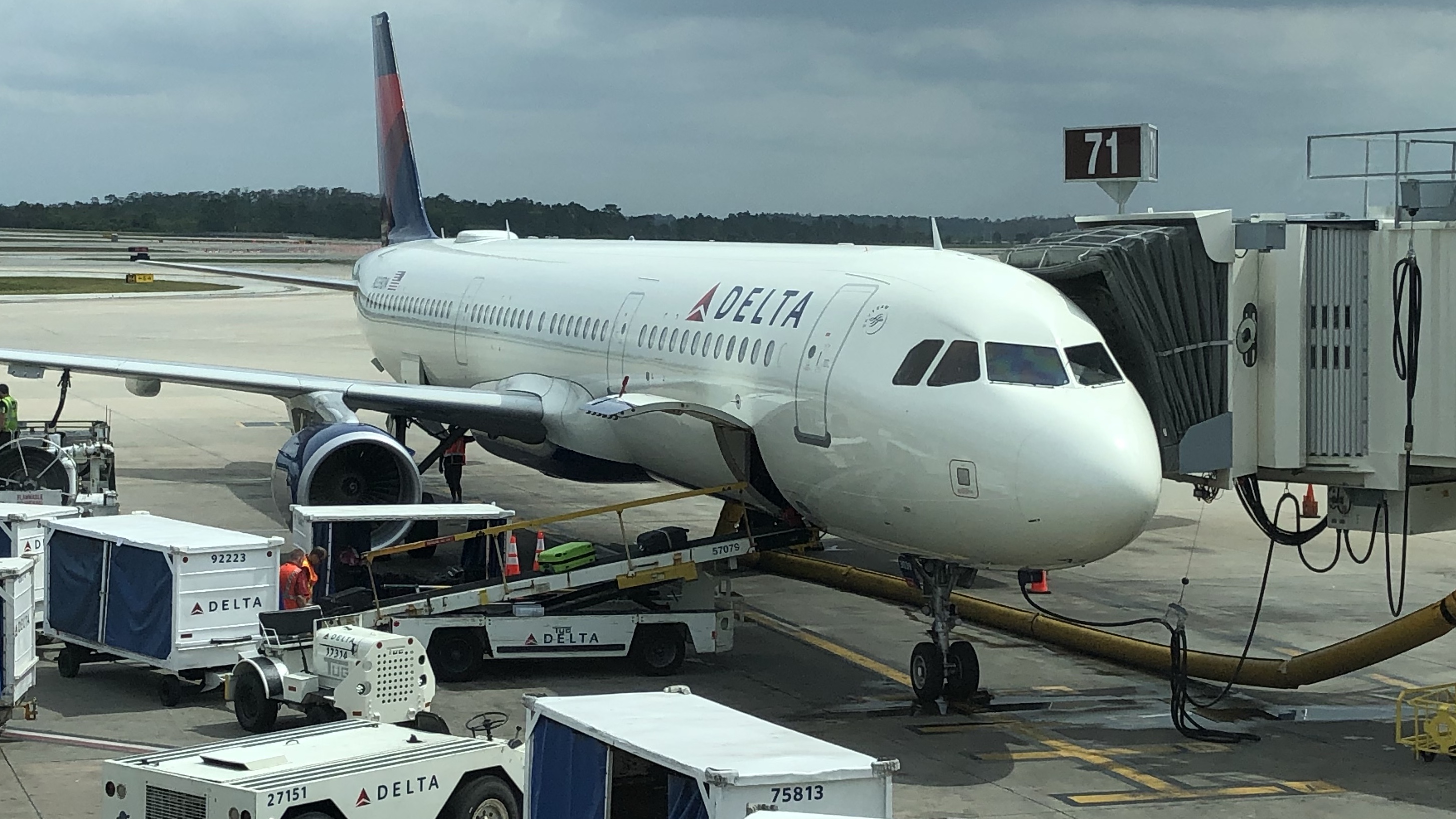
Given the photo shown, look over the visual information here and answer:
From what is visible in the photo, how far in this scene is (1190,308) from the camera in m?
16.1

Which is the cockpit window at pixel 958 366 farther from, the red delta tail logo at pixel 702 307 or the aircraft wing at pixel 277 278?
the aircraft wing at pixel 277 278

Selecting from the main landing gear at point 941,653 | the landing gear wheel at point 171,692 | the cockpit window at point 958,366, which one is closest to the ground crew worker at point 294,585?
the landing gear wheel at point 171,692

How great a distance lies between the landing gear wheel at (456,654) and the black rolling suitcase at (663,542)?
6.24 ft

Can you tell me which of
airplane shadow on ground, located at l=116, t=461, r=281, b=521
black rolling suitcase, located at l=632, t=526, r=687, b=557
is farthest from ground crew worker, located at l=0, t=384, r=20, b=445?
black rolling suitcase, located at l=632, t=526, r=687, b=557

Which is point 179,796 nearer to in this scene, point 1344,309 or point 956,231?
point 1344,309

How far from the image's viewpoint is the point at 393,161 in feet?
122

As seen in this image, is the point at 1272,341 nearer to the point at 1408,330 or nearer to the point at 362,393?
the point at 1408,330

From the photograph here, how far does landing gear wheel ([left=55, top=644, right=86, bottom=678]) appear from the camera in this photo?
17219mm

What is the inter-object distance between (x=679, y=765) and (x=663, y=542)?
8297 millimetres

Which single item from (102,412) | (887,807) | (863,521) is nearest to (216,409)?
(102,412)

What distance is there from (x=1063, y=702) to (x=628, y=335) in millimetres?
7181

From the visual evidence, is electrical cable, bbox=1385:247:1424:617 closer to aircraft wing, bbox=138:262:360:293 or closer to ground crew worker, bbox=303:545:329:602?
ground crew worker, bbox=303:545:329:602

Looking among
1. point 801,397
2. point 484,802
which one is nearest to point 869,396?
point 801,397

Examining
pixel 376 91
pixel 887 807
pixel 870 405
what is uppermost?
pixel 376 91
